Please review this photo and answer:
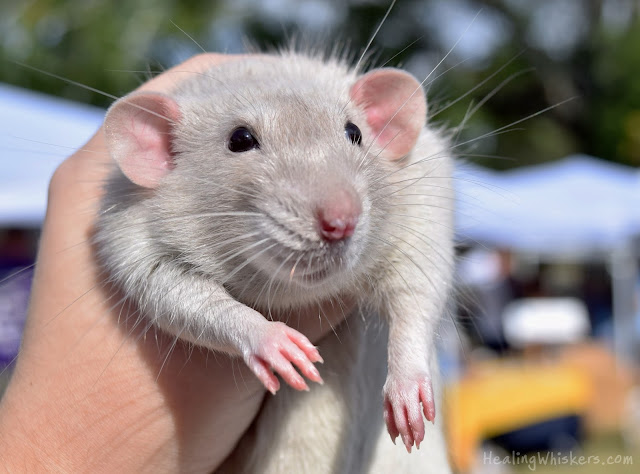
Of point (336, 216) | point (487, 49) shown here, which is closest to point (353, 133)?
point (336, 216)

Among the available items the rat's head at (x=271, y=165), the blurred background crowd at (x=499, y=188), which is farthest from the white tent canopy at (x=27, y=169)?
the rat's head at (x=271, y=165)

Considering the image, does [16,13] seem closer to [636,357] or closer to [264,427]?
[636,357]

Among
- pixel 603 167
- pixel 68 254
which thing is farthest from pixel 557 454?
pixel 68 254

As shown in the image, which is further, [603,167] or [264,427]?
[603,167]

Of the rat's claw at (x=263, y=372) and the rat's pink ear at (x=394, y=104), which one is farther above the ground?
the rat's pink ear at (x=394, y=104)

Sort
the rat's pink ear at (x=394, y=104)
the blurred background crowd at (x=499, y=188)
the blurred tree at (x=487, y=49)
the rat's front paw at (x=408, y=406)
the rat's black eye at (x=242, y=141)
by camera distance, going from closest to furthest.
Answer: the rat's front paw at (x=408, y=406), the rat's black eye at (x=242, y=141), the rat's pink ear at (x=394, y=104), the blurred background crowd at (x=499, y=188), the blurred tree at (x=487, y=49)

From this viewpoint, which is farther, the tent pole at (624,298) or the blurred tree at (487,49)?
the blurred tree at (487,49)

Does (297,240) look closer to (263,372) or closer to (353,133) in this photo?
(263,372)

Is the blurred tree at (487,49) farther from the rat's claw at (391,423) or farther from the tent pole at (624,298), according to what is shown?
the rat's claw at (391,423)
